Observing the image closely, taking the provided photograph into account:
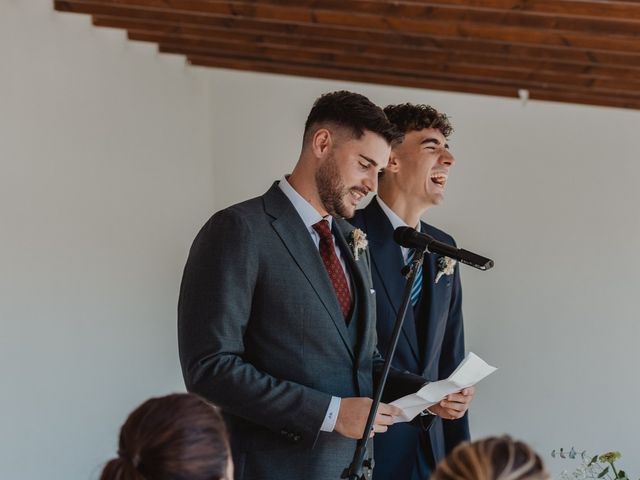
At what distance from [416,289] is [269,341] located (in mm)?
1140

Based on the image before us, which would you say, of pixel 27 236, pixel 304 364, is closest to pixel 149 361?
pixel 27 236

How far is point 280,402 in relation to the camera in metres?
2.69

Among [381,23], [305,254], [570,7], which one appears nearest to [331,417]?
[305,254]

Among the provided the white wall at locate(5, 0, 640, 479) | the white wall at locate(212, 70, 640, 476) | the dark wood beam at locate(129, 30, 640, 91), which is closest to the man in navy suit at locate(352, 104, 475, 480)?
the dark wood beam at locate(129, 30, 640, 91)

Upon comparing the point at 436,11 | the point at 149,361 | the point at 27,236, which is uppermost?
the point at 436,11

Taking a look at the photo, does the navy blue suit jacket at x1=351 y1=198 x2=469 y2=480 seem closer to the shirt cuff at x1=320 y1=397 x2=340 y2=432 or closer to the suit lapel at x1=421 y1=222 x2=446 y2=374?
the suit lapel at x1=421 y1=222 x2=446 y2=374

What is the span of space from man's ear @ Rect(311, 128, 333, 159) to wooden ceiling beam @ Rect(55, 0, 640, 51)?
2575 mm

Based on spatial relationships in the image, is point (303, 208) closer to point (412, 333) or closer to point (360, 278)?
point (360, 278)

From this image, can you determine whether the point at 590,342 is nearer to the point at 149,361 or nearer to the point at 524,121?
the point at 524,121

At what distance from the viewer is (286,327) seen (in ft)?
9.18

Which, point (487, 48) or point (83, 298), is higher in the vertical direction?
point (487, 48)

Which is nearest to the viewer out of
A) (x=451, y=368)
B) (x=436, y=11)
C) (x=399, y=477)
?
(x=399, y=477)

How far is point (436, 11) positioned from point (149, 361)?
3152 millimetres

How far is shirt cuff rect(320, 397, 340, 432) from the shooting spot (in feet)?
8.94
